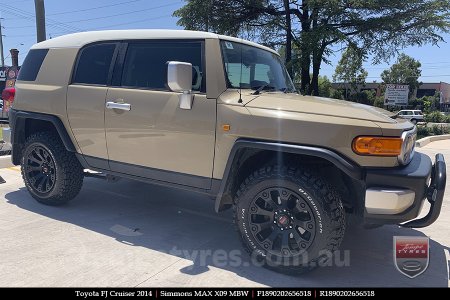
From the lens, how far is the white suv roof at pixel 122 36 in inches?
146

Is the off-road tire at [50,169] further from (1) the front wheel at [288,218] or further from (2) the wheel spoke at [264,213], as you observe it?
(2) the wheel spoke at [264,213]

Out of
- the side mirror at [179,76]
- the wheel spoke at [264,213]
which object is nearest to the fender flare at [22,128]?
the side mirror at [179,76]

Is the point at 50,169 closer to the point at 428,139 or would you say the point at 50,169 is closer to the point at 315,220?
the point at 315,220

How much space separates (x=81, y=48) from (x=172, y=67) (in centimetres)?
182

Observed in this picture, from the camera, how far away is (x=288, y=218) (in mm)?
3111

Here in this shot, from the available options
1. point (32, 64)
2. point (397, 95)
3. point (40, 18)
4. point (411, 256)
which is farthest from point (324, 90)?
point (411, 256)

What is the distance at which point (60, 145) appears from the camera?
457 cm

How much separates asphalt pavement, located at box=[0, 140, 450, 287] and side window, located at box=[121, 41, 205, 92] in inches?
61.4

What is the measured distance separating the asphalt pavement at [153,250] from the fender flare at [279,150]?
0.60 metres

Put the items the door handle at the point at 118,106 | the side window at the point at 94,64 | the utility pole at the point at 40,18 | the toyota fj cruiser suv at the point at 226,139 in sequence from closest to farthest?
the toyota fj cruiser suv at the point at 226,139
the door handle at the point at 118,106
the side window at the point at 94,64
the utility pole at the point at 40,18

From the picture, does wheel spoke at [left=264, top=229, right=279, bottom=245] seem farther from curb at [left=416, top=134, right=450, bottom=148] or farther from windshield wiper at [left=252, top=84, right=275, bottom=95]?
curb at [left=416, top=134, right=450, bottom=148]

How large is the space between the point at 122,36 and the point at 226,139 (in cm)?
178
